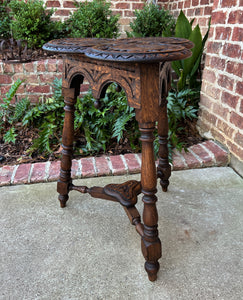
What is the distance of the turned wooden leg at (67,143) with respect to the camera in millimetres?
1514

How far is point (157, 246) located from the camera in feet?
3.99

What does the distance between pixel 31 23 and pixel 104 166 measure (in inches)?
72.7

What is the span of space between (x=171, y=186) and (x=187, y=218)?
34cm

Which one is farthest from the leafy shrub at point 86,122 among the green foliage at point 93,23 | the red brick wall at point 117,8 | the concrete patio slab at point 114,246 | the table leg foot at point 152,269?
the red brick wall at point 117,8

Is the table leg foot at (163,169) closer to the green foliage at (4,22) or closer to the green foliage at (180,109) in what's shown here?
the green foliage at (180,109)

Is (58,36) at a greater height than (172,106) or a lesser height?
greater

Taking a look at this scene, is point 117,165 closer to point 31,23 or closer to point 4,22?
point 31,23

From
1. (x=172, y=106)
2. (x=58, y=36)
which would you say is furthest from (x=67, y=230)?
(x=58, y=36)

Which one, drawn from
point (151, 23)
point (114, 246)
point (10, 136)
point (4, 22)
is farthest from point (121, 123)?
point (4, 22)

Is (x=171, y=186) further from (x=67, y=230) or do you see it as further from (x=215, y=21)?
(x=215, y=21)

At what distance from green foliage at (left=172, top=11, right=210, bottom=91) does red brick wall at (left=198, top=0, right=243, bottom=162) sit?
7.9 inches

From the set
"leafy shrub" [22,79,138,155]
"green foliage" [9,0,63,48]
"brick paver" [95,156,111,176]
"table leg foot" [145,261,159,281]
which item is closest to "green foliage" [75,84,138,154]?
"leafy shrub" [22,79,138,155]

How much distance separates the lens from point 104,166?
6.91 ft

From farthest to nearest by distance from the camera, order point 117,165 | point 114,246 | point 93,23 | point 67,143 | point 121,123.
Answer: point 93,23, point 121,123, point 117,165, point 67,143, point 114,246
